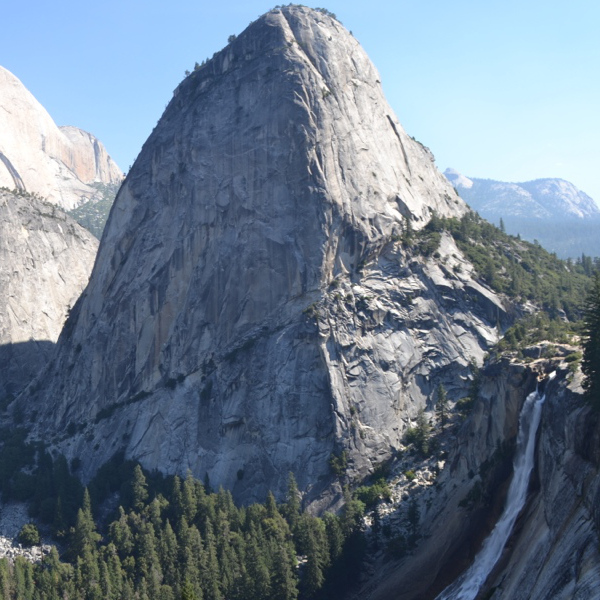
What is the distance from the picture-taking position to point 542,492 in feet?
179

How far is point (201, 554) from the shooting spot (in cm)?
7300

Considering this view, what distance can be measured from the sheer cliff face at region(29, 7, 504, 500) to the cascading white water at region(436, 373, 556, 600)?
22171 mm

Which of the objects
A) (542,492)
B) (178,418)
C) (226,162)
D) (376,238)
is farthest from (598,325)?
(226,162)

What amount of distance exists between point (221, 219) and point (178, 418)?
22.2 metres

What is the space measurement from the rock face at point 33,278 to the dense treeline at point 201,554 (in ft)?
155

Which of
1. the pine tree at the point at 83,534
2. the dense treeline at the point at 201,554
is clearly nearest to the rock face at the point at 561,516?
the dense treeline at the point at 201,554

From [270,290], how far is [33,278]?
54.6m

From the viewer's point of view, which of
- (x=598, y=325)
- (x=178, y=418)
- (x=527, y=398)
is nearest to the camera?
(x=598, y=325)

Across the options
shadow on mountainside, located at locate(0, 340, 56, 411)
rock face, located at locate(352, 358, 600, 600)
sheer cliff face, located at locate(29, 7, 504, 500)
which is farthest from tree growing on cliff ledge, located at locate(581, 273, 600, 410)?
shadow on mountainside, located at locate(0, 340, 56, 411)

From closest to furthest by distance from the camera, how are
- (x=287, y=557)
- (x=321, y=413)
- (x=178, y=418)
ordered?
(x=287, y=557), (x=321, y=413), (x=178, y=418)

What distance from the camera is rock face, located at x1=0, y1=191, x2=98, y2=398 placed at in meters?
125

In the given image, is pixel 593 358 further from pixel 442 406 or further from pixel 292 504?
pixel 292 504

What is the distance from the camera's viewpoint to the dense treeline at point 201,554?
69625 millimetres

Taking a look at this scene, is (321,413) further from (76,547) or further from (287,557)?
(76,547)
